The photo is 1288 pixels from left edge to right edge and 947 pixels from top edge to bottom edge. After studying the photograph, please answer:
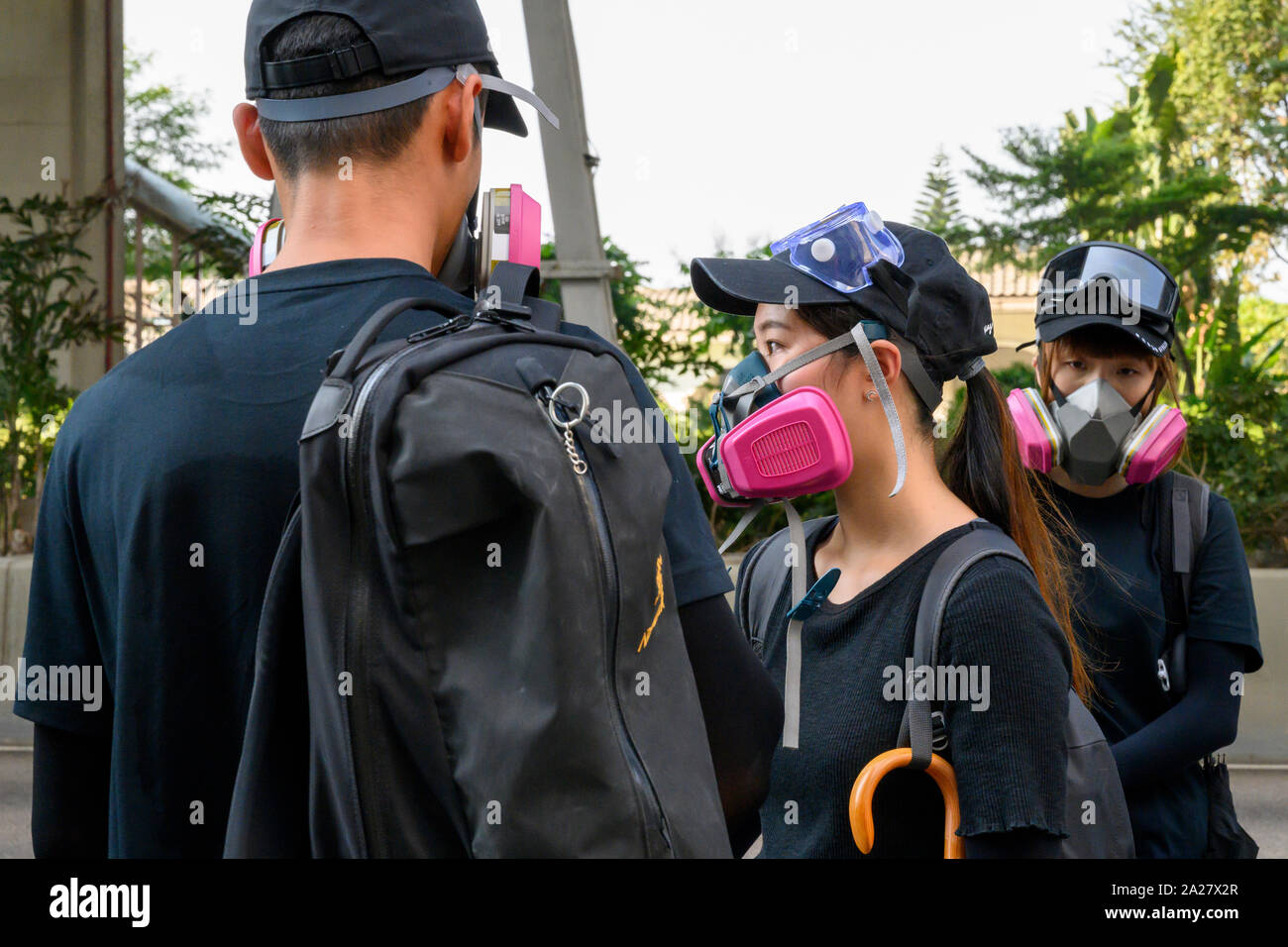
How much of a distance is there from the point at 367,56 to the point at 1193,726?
2.08 metres

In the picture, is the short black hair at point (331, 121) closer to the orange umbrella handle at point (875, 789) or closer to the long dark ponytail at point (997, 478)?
the orange umbrella handle at point (875, 789)

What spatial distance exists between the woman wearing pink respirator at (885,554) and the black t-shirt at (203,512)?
2.26 feet

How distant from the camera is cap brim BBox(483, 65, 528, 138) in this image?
1.65 m

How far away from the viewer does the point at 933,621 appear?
1.94 meters

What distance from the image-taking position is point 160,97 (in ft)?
123

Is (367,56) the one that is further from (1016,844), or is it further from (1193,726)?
(1193,726)

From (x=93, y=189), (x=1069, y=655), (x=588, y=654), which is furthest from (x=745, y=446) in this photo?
(x=93, y=189)

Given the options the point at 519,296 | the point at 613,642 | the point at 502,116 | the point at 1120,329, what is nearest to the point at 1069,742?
the point at 613,642

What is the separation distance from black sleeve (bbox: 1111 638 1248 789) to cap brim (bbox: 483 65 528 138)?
175 cm

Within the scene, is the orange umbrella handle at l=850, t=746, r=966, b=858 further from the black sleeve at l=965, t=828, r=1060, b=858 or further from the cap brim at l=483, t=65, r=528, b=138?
the cap brim at l=483, t=65, r=528, b=138

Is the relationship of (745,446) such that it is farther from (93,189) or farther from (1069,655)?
(93,189)

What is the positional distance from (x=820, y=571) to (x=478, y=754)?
1303 millimetres

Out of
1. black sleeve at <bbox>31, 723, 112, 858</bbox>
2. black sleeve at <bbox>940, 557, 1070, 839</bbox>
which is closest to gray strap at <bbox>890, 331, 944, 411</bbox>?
black sleeve at <bbox>940, 557, 1070, 839</bbox>
